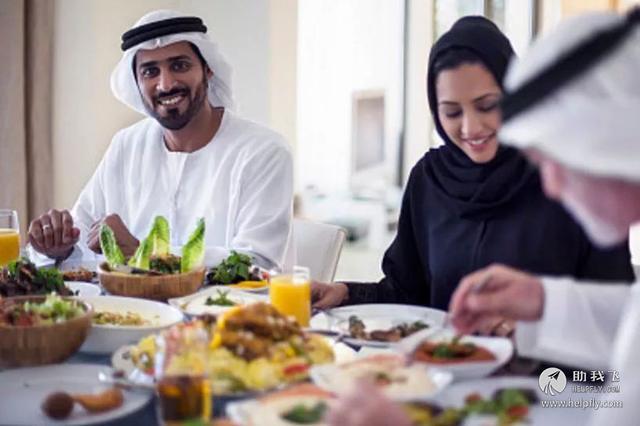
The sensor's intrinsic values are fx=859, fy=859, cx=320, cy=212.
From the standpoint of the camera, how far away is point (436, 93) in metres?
2.18

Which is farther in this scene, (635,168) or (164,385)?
(164,385)

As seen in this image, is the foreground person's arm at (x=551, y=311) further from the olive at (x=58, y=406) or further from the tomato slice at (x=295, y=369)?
the olive at (x=58, y=406)

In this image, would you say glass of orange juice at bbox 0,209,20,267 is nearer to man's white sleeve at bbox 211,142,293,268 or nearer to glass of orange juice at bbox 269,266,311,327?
man's white sleeve at bbox 211,142,293,268

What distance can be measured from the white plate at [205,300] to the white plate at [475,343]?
1.55ft

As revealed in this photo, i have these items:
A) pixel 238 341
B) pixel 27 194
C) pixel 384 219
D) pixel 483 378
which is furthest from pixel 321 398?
pixel 384 219

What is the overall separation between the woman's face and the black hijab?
0.03m

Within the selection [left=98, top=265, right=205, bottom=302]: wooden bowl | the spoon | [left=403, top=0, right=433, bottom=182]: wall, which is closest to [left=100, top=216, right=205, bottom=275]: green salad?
[left=98, top=265, right=205, bottom=302]: wooden bowl

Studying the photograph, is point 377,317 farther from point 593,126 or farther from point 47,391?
point 593,126

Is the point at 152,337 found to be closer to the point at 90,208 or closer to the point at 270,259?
the point at 270,259

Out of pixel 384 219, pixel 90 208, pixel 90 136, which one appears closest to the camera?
pixel 90 208

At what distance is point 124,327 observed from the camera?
1743mm

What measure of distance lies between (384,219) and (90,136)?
2.13 m

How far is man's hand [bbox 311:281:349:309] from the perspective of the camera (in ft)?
6.85

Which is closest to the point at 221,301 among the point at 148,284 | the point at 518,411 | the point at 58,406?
the point at 148,284
